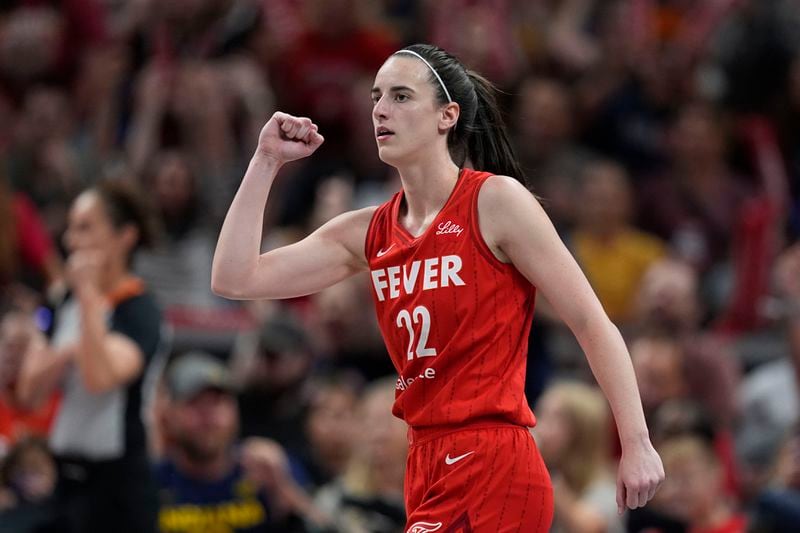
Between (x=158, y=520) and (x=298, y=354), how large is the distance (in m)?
1.93

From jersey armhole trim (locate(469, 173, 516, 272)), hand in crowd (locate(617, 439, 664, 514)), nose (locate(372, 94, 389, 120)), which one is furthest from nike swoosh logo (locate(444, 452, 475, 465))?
nose (locate(372, 94, 389, 120))

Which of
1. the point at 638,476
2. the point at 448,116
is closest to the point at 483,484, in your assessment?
the point at 638,476

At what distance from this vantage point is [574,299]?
3.77m

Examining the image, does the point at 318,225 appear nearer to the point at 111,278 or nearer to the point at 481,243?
the point at 111,278

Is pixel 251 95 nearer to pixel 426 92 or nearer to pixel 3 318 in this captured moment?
pixel 3 318

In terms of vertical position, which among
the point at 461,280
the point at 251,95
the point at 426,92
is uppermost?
the point at 426,92

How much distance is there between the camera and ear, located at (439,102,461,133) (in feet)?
13.2

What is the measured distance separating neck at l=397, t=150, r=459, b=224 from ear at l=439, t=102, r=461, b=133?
0.24 feet

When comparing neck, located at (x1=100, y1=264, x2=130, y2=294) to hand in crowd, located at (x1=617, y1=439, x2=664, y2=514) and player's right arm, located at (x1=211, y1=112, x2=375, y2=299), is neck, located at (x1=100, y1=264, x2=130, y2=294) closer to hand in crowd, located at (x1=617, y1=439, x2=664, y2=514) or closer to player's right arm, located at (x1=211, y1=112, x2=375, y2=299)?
player's right arm, located at (x1=211, y1=112, x2=375, y2=299)

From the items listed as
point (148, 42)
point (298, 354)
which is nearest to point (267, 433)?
point (298, 354)

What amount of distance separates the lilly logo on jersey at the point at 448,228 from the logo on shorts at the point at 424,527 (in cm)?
79

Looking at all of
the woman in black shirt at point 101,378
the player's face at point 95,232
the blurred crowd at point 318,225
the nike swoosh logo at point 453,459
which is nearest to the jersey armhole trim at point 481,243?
the nike swoosh logo at point 453,459

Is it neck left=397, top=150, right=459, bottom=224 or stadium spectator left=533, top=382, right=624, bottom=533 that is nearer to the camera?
neck left=397, top=150, right=459, bottom=224

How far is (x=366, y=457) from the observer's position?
701 centimetres
